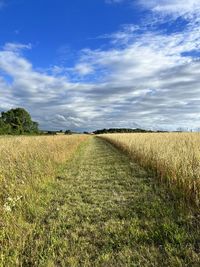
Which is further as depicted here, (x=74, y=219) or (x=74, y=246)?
(x=74, y=219)

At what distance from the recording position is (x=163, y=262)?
371cm

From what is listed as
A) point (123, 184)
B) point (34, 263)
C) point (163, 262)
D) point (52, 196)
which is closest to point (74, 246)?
point (34, 263)

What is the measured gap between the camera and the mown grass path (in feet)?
12.7

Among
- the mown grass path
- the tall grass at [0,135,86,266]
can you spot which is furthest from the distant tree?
the mown grass path

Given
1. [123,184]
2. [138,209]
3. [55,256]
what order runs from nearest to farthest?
[55,256], [138,209], [123,184]

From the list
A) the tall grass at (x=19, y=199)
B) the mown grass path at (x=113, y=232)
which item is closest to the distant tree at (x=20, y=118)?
the tall grass at (x=19, y=199)

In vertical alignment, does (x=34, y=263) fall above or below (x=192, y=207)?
below

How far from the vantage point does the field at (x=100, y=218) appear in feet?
12.9

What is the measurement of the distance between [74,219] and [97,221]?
48 cm

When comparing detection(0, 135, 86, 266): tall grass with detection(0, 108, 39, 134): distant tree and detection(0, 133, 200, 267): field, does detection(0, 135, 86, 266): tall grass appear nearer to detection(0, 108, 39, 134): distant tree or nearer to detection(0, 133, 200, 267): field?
detection(0, 133, 200, 267): field

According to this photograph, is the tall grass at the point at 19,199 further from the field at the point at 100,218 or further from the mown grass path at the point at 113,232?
the mown grass path at the point at 113,232

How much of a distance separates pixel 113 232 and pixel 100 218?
771mm

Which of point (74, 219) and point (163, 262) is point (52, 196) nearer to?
point (74, 219)

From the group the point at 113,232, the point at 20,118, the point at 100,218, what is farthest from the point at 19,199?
the point at 20,118
